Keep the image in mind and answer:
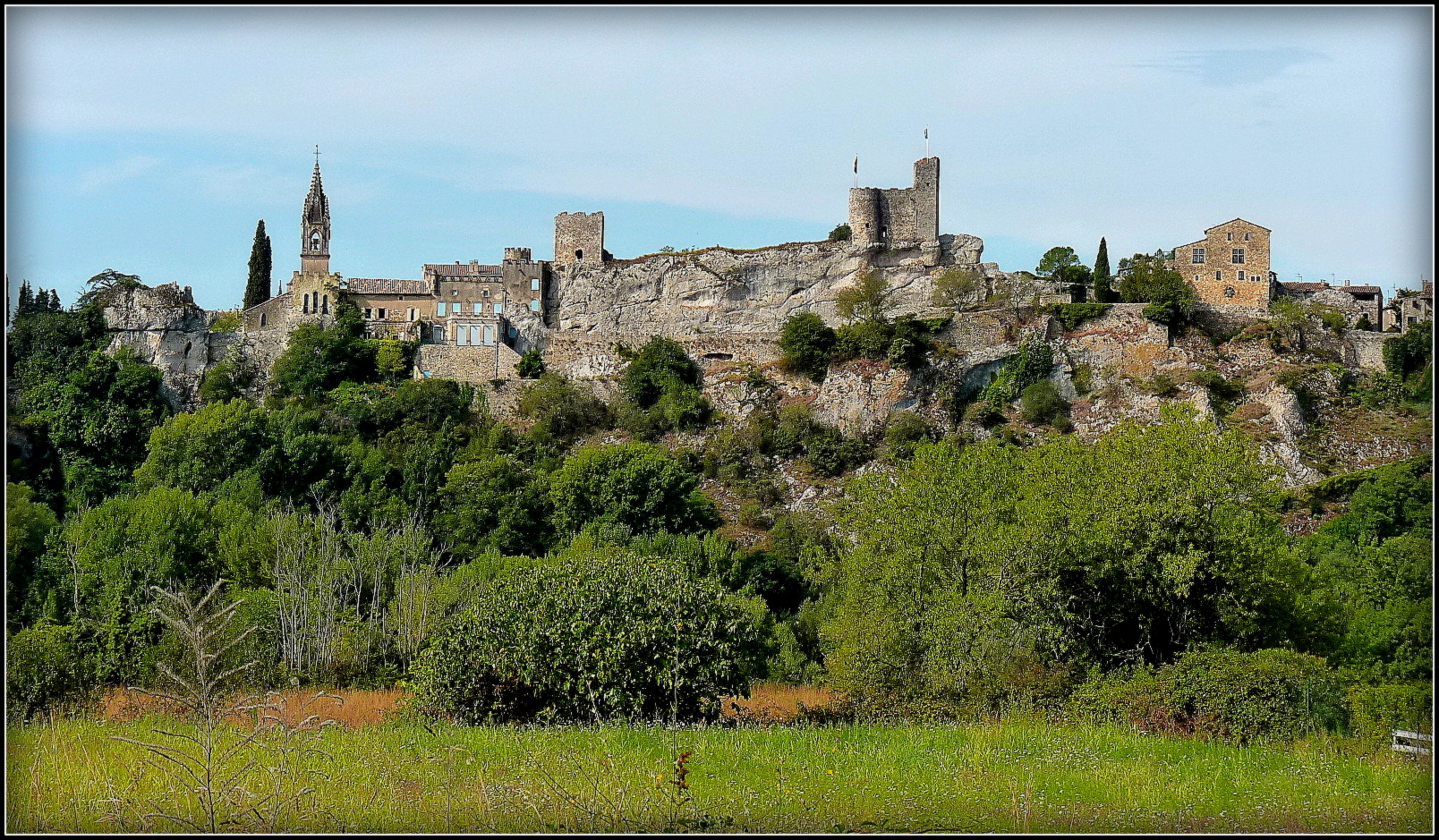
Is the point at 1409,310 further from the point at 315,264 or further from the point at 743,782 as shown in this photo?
the point at 743,782

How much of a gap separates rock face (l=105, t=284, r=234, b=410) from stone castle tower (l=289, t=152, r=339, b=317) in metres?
4.00

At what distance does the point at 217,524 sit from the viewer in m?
44.2

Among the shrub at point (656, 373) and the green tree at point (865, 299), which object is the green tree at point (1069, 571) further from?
the green tree at point (865, 299)

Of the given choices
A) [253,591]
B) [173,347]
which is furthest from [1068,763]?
[173,347]

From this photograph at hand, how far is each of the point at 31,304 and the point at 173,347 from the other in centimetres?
681

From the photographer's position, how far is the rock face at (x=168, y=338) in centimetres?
5984

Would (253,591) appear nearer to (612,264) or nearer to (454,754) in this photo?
(454,754)

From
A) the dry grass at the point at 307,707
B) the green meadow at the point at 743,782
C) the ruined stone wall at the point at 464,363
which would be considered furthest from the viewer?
the ruined stone wall at the point at 464,363

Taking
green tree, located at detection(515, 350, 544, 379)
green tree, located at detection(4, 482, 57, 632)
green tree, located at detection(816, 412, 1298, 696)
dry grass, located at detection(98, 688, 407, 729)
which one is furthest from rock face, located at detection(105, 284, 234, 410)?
green tree, located at detection(816, 412, 1298, 696)

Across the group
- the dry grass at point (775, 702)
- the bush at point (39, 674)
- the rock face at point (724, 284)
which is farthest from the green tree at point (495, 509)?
the bush at point (39, 674)

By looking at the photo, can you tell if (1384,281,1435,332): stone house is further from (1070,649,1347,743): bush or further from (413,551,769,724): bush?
(413,551,769,724): bush

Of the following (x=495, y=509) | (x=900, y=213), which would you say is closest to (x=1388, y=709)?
(x=495, y=509)

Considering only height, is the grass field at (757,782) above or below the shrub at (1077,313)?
below

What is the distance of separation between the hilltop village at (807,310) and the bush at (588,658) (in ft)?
113
